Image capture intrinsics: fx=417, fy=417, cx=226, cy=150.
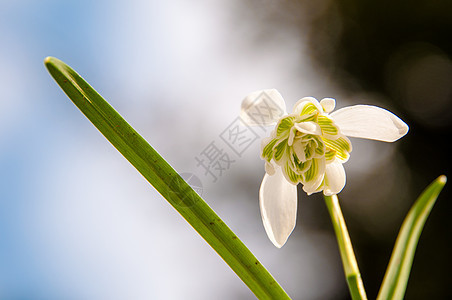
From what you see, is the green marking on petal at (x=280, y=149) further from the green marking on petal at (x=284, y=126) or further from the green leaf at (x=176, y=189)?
the green leaf at (x=176, y=189)

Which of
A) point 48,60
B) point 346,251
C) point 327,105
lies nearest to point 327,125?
point 327,105

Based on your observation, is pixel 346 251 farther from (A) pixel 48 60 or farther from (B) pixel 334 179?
(A) pixel 48 60

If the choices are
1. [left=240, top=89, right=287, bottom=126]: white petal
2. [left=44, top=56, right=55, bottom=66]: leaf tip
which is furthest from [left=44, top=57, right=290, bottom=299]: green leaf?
[left=240, top=89, right=287, bottom=126]: white petal

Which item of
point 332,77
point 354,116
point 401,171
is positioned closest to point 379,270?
point 401,171

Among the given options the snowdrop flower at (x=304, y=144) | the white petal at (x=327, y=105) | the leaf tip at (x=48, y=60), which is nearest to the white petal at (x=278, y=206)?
the snowdrop flower at (x=304, y=144)

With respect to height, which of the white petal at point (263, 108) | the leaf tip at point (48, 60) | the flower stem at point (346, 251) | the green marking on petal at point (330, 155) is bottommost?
the flower stem at point (346, 251)

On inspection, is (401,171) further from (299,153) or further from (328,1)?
(299,153)

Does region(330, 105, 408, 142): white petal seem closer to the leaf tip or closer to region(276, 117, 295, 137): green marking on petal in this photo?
region(276, 117, 295, 137): green marking on petal
